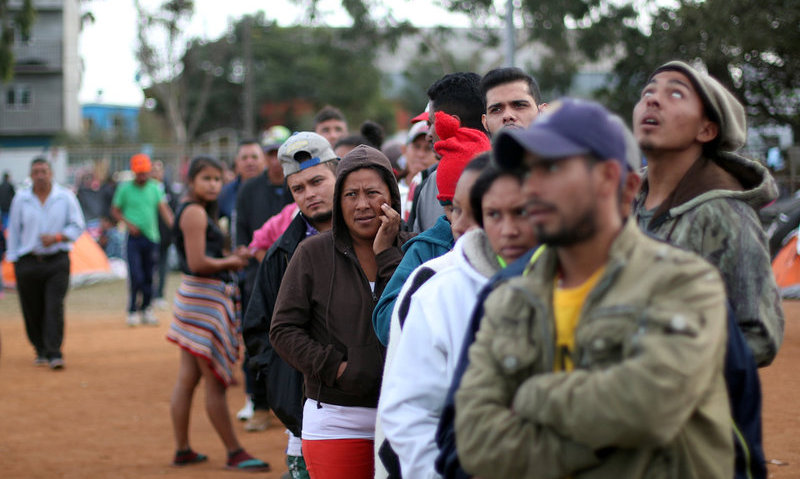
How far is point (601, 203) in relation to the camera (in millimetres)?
2053

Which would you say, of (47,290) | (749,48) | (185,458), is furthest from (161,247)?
(749,48)

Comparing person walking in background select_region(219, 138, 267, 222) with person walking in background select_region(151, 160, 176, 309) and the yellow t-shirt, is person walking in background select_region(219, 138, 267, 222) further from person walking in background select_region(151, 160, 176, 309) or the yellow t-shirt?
the yellow t-shirt

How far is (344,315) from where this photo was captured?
3834 millimetres

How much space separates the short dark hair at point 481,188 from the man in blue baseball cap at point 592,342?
38cm

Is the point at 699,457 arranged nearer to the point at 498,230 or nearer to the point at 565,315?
the point at 565,315

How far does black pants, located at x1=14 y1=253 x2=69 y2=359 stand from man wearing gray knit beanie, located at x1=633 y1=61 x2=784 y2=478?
913 cm

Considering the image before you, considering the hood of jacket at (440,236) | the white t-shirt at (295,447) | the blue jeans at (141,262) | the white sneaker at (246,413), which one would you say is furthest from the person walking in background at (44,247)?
the hood of jacket at (440,236)

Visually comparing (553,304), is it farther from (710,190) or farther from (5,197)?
(5,197)

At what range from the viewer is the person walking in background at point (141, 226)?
537 inches

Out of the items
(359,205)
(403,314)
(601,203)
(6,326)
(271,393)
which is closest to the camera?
(601,203)

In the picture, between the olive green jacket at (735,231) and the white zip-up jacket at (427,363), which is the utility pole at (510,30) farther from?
the white zip-up jacket at (427,363)

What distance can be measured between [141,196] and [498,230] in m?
12.2

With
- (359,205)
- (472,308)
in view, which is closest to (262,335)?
(359,205)

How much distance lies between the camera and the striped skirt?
21.4 ft
